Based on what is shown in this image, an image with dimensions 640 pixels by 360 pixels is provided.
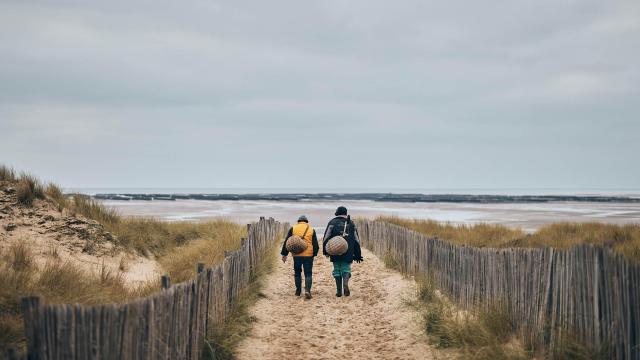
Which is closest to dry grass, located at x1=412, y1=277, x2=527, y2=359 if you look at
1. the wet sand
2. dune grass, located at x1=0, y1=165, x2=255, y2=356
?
dune grass, located at x1=0, y1=165, x2=255, y2=356

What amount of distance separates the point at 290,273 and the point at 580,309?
363 inches

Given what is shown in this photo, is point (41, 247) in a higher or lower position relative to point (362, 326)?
higher

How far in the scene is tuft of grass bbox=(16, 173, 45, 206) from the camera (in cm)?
1350

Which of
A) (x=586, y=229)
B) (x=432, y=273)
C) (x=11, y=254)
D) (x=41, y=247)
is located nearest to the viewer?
(x=11, y=254)

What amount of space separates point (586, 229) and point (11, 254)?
14.7 meters

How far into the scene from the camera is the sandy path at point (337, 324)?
761 cm

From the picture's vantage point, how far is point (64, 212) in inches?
558

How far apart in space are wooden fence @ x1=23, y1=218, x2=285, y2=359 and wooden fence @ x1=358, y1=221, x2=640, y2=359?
375 cm

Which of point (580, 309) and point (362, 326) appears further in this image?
point (362, 326)

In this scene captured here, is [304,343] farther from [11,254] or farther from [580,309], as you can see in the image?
[11,254]

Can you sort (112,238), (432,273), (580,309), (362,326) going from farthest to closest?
(112,238) < (432,273) < (362,326) < (580,309)

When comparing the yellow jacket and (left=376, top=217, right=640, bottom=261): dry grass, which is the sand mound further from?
(left=376, top=217, right=640, bottom=261): dry grass

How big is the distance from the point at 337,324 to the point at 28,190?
8556mm

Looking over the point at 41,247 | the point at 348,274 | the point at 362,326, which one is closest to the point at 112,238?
the point at 41,247
